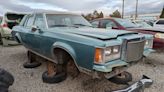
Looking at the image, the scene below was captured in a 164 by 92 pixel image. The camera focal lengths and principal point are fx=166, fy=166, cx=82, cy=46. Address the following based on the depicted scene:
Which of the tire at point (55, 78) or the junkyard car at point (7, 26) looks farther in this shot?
A: the junkyard car at point (7, 26)

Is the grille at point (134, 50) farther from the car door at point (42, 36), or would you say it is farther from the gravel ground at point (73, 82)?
the car door at point (42, 36)

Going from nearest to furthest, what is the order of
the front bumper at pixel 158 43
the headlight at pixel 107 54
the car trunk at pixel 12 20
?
the headlight at pixel 107 54
the front bumper at pixel 158 43
the car trunk at pixel 12 20

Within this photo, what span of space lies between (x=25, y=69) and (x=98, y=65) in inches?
118

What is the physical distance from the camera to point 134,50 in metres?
2.99

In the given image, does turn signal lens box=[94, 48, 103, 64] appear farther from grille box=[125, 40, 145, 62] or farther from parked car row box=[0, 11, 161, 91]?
grille box=[125, 40, 145, 62]

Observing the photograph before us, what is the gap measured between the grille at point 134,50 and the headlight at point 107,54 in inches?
7.6

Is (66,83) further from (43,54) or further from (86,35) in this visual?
(86,35)

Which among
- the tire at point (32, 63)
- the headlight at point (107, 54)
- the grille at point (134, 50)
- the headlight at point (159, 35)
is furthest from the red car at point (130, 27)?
the tire at point (32, 63)

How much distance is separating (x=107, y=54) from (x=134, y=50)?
0.60 metres

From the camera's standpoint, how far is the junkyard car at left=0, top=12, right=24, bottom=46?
809cm

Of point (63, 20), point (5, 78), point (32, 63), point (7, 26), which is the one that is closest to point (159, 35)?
point (63, 20)

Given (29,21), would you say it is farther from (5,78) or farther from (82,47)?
(82,47)

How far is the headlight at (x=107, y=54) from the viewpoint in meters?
2.63

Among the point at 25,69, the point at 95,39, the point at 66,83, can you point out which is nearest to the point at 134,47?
the point at 95,39
